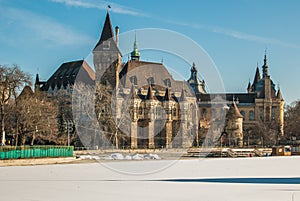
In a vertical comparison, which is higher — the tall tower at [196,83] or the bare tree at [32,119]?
the tall tower at [196,83]

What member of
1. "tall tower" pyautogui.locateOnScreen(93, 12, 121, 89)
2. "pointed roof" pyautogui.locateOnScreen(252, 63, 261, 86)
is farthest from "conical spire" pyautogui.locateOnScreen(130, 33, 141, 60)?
"pointed roof" pyautogui.locateOnScreen(252, 63, 261, 86)

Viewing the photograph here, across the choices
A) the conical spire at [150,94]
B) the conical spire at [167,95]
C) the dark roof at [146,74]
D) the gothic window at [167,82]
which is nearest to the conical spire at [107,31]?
the dark roof at [146,74]

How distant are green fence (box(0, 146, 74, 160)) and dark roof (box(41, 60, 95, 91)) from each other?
5387cm

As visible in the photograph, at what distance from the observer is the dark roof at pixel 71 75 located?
97.6m

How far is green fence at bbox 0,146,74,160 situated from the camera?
3572 cm

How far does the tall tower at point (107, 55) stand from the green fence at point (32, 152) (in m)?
53.6

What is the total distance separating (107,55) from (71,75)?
9908 mm

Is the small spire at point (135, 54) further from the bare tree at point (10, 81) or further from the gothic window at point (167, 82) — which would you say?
the bare tree at point (10, 81)

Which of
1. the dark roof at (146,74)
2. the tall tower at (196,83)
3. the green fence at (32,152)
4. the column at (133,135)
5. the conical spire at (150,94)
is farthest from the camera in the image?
the tall tower at (196,83)

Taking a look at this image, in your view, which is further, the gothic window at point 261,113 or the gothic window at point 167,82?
the gothic window at point 261,113

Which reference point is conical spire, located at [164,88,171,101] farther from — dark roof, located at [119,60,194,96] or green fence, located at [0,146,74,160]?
green fence, located at [0,146,74,160]

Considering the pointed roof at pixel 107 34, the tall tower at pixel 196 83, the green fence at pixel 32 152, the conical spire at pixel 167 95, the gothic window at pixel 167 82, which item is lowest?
the green fence at pixel 32 152

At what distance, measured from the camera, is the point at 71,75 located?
3981 inches

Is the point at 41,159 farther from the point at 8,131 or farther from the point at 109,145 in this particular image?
the point at 109,145
